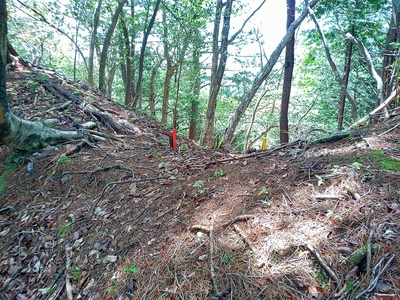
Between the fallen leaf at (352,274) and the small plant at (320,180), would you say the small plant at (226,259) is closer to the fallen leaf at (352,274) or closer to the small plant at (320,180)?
the fallen leaf at (352,274)

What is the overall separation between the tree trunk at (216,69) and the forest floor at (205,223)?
357 cm

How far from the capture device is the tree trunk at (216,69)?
7680 millimetres

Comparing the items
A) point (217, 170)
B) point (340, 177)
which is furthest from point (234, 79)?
point (340, 177)

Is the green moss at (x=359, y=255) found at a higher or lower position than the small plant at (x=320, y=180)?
lower

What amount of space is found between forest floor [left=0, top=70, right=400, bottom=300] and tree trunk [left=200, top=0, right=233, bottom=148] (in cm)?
357

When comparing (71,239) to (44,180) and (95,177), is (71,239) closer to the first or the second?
(95,177)

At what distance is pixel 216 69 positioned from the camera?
816cm

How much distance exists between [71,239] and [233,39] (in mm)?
8663

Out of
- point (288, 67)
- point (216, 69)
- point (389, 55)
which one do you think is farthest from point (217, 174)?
point (288, 67)

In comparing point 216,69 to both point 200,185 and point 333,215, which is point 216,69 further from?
point 333,215

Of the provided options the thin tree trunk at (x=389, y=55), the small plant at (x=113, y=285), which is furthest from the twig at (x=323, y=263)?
the thin tree trunk at (x=389, y=55)

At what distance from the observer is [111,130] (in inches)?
211

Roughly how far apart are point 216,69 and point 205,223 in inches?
270

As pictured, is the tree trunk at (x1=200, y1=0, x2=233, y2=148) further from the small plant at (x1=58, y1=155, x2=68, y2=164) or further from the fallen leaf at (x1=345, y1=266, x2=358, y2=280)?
the fallen leaf at (x1=345, y1=266, x2=358, y2=280)
